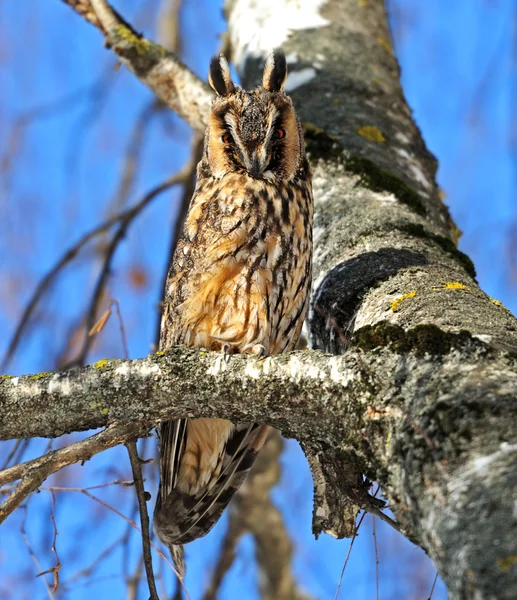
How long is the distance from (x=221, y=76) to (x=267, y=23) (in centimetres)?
103

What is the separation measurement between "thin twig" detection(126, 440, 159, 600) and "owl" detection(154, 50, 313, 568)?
0.38 m

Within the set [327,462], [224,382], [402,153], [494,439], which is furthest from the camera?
[402,153]

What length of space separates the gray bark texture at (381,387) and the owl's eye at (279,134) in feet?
1.05

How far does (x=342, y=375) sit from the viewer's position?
1.48 m

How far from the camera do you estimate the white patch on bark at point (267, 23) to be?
3469 millimetres

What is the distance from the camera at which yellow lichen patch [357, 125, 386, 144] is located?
2.98 m

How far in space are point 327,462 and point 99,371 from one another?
579 millimetres

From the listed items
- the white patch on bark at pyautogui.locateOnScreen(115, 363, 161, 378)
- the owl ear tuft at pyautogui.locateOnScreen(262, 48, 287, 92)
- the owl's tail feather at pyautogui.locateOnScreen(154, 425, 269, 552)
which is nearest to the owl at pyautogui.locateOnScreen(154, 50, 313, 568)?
the owl's tail feather at pyautogui.locateOnScreen(154, 425, 269, 552)

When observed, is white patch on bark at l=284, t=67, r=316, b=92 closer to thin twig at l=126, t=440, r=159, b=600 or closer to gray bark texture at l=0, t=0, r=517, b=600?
gray bark texture at l=0, t=0, r=517, b=600

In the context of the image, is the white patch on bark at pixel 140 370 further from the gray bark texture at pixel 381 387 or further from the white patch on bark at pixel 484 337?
the white patch on bark at pixel 484 337

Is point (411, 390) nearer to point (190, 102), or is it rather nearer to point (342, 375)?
point (342, 375)

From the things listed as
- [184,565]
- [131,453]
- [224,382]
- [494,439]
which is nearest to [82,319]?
[184,565]

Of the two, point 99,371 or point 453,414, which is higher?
point 99,371

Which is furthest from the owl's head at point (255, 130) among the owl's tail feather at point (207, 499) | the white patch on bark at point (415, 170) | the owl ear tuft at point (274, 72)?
the owl's tail feather at point (207, 499)
